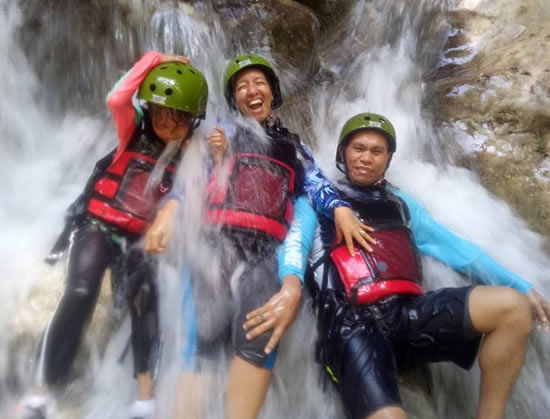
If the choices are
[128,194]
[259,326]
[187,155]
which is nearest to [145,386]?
[259,326]

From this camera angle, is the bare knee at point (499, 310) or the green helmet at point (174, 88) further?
the green helmet at point (174, 88)

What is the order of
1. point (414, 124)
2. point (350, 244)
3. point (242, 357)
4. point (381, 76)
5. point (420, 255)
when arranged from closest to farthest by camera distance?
1. point (242, 357)
2. point (350, 244)
3. point (420, 255)
4. point (414, 124)
5. point (381, 76)

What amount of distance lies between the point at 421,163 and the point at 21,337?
3.81 m

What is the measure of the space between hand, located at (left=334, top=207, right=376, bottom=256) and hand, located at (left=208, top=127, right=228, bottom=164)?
0.94 metres

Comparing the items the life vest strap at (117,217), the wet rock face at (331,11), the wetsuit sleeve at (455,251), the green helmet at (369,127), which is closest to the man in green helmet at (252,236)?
the life vest strap at (117,217)

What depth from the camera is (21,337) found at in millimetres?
3043

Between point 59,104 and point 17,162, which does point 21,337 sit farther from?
point 59,104

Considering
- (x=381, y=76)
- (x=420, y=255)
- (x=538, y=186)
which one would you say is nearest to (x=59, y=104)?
(x=381, y=76)

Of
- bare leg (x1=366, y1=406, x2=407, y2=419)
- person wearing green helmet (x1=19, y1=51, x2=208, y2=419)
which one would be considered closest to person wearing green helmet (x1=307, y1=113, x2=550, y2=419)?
bare leg (x1=366, y1=406, x2=407, y2=419)

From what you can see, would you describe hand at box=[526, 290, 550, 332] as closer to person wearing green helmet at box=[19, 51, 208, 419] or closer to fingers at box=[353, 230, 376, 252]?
fingers at box=[353, 230, 376, 252]

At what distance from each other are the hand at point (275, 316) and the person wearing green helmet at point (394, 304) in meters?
0.40

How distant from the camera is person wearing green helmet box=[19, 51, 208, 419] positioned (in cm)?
285

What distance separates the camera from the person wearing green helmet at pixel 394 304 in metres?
2.62

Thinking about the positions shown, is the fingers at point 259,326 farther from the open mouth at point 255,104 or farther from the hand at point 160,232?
the open mouth at point 255,104
